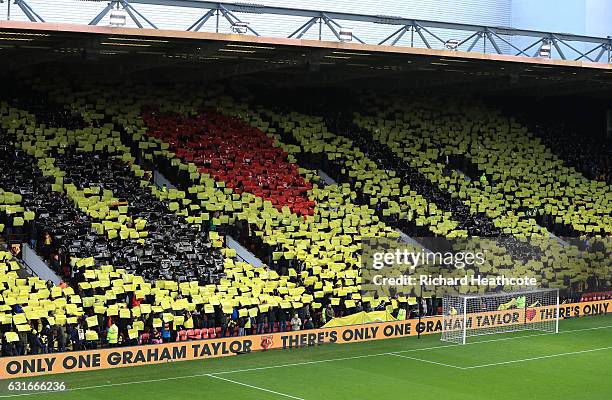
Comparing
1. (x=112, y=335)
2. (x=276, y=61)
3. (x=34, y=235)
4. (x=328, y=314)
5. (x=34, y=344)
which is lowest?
(x=34, y=344)

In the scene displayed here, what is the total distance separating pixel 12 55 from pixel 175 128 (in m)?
7.60

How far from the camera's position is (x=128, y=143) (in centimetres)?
4012

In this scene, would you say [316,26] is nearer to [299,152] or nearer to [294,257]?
[299,152]

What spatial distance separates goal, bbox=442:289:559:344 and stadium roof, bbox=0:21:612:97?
26.8 feet

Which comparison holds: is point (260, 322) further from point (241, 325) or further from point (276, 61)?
point (276, 61)

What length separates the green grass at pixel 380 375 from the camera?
2578 cm

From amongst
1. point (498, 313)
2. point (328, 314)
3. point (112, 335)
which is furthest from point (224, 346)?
point (498, 313)

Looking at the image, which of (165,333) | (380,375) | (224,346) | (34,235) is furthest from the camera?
(34,235)

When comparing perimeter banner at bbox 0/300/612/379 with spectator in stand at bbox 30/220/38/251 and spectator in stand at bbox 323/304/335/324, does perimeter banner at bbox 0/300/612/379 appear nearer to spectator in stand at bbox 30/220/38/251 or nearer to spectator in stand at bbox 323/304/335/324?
spectator in stand at bbox 323/304/335/324

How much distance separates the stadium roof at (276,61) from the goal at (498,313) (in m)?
8.17

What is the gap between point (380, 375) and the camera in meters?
28.4

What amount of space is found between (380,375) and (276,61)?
44.6 feet

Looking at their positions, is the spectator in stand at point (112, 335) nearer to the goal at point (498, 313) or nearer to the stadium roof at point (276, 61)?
the stadium roof at point (276, 61)

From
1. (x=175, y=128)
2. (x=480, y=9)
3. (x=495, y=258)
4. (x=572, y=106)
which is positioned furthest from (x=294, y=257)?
(x=572, y=106)
